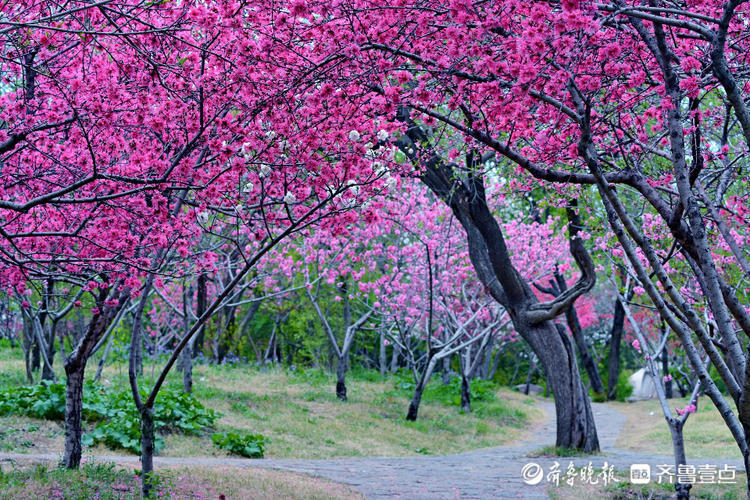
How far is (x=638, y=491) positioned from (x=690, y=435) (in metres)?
8.90

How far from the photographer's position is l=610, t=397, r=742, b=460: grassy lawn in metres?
13.2

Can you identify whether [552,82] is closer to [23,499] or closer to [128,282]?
[128,282]

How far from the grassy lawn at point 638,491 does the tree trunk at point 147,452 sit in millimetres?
4479

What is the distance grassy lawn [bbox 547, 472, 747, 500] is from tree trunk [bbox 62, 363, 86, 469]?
5289mm

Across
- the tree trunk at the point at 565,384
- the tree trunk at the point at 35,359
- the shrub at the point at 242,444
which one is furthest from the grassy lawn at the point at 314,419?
the tree trunk at the point at 565,384

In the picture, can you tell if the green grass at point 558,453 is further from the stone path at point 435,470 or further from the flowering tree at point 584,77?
the flowering tree at point 584,77

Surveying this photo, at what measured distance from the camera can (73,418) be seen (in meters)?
6.95

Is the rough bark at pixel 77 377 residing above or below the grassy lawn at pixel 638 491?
above

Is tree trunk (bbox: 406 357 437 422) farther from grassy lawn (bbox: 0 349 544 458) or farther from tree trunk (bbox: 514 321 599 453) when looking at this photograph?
tree trunk (bbox: 514 321 599 453)

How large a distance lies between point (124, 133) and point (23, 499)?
11.0 feet

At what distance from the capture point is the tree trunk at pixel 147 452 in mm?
5832

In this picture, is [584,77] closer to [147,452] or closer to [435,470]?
[147,452]

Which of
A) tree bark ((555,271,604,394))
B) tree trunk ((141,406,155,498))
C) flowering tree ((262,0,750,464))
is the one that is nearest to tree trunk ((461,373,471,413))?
tree bark ((555,271,604,394))

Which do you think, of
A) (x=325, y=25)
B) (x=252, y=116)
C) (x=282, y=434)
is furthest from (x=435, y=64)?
(x=282, y=434)
